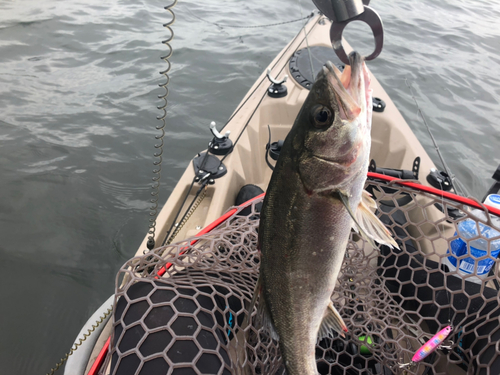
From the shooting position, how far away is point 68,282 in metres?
3.74

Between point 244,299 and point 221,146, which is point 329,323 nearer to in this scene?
point 244,299

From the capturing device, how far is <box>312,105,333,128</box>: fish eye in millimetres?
1307

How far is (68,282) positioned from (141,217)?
1218 mm

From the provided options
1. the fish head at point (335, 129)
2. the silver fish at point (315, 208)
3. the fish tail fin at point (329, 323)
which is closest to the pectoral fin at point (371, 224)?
the silver fish at point (315, 208)

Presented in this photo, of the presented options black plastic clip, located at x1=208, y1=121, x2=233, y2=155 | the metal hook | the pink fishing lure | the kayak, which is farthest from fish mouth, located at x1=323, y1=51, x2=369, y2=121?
black plastic clip, located at x1=208, y1=121, x2=233, y2=155

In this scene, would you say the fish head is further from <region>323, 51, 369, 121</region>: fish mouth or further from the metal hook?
the metal hook

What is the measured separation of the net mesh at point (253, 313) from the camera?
→ 1.53 m

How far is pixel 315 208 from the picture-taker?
1.36 meters

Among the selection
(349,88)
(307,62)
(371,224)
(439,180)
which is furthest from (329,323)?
(307,62)

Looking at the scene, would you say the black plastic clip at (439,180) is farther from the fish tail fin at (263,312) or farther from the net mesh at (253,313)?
the fish tail fin at (263,312)

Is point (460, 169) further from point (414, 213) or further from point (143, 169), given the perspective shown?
point (143, 169)

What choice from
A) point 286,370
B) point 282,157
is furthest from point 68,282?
point 282,157

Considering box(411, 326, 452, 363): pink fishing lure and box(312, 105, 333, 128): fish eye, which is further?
box(411, 326, 452, 363): pink fishing lure

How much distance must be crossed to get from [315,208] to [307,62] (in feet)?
14.1
